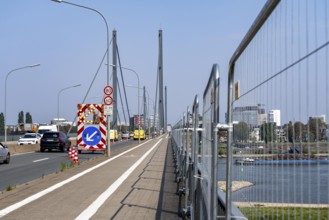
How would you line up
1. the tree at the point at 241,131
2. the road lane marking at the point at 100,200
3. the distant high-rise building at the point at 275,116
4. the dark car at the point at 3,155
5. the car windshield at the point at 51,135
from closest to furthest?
1. the distant high-rise building at the point at 275,116
2. the tree at the point at 241,131
3. the road lane marking at the point at 100,200
4. the dark car at the point at 3,155
5. the car windshield at the point at 51,135

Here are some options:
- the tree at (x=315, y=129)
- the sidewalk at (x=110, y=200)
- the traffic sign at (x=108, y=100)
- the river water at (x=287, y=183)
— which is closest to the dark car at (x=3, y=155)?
the traffic sign at (x=108, y=100)

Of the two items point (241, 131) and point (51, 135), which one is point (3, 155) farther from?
point (241, 131)

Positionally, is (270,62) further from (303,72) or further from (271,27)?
(303,72)

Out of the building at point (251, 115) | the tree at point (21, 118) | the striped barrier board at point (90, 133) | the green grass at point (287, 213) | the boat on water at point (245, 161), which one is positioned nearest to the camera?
the green grass at point (287, 213)

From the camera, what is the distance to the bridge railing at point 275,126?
1.81 m

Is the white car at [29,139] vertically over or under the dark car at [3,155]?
over

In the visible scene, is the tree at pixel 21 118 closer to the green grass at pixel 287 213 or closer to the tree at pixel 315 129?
the green grass at pixel 287 213

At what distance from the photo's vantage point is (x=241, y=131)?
3.61 metres

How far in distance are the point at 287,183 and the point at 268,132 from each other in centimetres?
48

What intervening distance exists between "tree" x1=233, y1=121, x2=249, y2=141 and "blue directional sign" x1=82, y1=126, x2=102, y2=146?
22920 mm

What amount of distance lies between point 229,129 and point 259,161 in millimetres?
710

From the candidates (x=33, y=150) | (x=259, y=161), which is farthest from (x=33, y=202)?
(x=33, y=150)

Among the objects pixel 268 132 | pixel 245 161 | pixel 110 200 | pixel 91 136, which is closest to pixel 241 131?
pixel 245 161

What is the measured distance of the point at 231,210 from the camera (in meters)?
3.63
